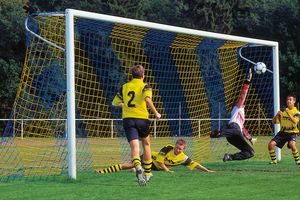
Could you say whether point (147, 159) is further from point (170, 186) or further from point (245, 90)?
point (245, 90)

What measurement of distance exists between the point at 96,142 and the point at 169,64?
26.2 ft

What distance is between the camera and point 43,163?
1775cm

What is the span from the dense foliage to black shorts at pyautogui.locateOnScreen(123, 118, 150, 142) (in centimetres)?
3302

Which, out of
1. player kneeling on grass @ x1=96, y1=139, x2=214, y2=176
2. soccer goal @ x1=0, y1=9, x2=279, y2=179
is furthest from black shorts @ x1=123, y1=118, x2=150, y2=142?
player kneeling on grass @ x1=96, y1=139, x2=214, y2=176

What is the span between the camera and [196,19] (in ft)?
186

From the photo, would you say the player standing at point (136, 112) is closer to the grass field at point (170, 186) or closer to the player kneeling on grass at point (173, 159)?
the grass field at point (170, 186)

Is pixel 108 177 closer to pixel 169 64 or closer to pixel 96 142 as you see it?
pixel 169 64

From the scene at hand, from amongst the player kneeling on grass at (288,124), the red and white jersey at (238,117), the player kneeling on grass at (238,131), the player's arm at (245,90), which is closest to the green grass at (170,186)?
the player kneeling on grass at (238,131)

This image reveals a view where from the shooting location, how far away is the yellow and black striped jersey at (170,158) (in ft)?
46.4

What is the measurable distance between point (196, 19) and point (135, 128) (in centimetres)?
4572

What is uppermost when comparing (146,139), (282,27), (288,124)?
(282,27)

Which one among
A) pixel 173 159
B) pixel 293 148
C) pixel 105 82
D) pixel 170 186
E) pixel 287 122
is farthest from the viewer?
pixel 105 82

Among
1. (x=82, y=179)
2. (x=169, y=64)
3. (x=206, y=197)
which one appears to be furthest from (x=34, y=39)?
(x=169, y=64)

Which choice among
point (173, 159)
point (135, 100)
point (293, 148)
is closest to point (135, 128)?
point (135, 100)
